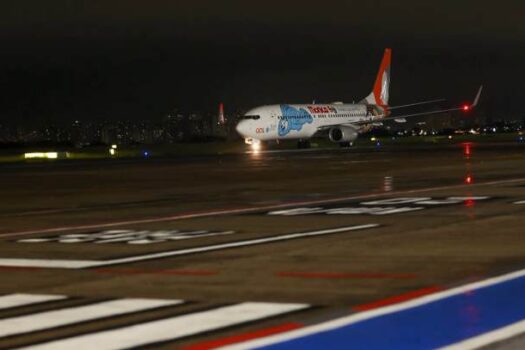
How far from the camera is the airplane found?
79.0 meters

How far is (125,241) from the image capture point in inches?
659

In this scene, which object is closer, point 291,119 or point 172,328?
point 172,328

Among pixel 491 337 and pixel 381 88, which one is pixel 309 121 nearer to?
pixel 381 88

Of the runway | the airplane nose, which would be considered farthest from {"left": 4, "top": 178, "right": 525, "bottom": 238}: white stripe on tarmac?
the airplane nose

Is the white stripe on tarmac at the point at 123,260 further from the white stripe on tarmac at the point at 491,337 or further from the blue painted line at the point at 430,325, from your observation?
the white stripe on tarmac at the point at 491,337

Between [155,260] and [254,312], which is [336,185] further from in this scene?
[254,312]

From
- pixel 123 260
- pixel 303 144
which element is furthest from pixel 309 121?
pixel 123 260

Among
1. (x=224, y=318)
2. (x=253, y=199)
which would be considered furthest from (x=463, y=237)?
(x=253, y=199)

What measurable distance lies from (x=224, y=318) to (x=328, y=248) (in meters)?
5.57

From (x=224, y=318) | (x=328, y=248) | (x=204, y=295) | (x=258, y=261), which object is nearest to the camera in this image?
(x=224, y=318)

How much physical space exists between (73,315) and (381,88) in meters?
90.0

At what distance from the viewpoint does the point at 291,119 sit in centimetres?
8044

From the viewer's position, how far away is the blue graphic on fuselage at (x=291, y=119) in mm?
79988

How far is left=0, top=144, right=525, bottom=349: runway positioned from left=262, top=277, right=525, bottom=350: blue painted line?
0.04m
